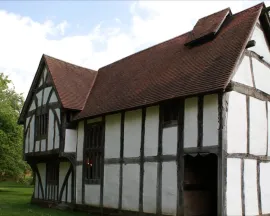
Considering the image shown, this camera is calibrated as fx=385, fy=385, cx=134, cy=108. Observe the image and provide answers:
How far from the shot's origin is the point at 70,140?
63.7 ft

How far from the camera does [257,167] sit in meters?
14.0

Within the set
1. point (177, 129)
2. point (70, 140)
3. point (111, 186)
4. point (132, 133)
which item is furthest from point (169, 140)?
point (70, 140)

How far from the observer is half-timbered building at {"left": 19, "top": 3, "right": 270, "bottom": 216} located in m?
13.1

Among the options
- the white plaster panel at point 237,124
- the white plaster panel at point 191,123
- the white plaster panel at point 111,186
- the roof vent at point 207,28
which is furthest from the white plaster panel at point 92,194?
the roof vent at point 207,28

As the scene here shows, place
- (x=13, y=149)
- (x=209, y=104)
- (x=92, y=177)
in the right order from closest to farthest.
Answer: (x=209, y=104) → (x=92, y=177) → (x=13, y=149)

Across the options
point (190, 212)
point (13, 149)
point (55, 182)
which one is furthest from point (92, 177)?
point (13, 149)

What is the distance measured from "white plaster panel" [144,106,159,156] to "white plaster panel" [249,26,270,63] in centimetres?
450

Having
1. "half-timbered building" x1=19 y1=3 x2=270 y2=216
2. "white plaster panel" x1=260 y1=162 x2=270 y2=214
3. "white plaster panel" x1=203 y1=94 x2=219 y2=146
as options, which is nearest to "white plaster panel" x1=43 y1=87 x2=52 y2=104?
"half-timbered building" x1=19 y1=3 x2=270 y2=216

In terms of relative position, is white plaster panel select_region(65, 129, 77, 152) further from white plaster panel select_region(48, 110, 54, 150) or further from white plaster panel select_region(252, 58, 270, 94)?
white plaster panel select_region(252, 58, 270, 94)

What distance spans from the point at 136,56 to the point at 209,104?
877 cm

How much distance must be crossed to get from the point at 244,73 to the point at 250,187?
4048mm

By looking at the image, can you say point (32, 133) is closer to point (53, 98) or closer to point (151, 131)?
point (53, 98)

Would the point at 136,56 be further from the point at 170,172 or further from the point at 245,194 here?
the point at 245,194

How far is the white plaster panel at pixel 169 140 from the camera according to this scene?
46.4 feet
